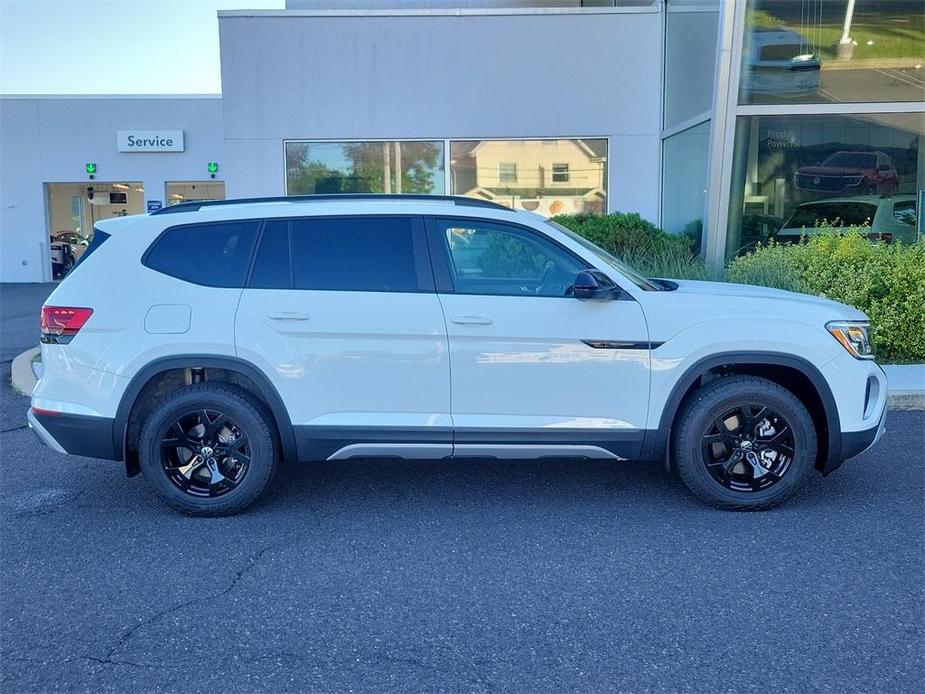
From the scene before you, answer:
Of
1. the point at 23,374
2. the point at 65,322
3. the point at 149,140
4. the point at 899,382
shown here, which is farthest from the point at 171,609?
the point at 149,140

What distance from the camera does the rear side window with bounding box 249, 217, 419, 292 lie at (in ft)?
16.0

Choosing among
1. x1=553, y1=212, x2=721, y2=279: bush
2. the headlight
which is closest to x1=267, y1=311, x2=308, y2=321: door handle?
the headlight

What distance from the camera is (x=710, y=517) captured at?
4836 millimetres

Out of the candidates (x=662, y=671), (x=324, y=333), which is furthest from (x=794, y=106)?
(x=662, y=671)

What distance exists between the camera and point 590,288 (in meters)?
4.68

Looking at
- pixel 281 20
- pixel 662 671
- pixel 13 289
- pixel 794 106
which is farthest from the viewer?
pixel 13 289

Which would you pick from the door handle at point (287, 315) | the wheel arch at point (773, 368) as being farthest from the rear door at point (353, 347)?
the wheel arch at point (773, 368)

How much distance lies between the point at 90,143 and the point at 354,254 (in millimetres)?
21690

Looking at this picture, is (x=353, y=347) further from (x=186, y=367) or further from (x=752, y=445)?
(x=752, y=445)

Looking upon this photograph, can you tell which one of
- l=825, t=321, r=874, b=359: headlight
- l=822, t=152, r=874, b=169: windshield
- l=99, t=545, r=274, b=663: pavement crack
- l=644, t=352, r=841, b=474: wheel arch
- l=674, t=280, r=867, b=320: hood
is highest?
l=822, t=152, r=874, b=169: windshield

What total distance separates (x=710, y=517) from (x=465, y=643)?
6.74ft

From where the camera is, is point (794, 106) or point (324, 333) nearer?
point (324, 333)

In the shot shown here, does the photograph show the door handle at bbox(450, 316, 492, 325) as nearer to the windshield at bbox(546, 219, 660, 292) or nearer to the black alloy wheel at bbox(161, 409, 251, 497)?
the windshield at bbox(546, 219, 660, 292)

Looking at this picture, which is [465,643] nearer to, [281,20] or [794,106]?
[794,106]
